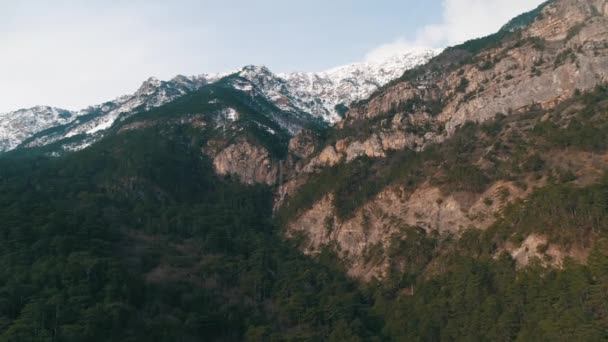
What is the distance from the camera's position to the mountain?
83.8 metres

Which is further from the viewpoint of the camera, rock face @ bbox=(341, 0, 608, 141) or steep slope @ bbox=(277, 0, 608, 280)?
rock face @ bbox=(341, 0, 608, 141)

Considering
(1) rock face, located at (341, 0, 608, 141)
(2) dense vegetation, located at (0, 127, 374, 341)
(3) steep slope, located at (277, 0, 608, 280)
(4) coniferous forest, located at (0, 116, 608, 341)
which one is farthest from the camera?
(1) rock face, located at (341, 0, 608, 141)

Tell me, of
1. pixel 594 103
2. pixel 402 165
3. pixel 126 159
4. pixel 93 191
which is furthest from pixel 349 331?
pixel 126 159

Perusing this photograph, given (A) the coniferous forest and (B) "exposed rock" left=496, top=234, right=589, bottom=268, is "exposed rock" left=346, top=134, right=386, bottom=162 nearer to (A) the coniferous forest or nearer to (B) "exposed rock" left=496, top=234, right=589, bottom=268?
(A) the coniferous forest

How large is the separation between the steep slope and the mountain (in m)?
0.57

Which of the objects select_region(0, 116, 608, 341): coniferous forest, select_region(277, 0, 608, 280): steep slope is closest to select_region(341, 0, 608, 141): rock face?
select_region(277, 0, 608, 280): steep slope

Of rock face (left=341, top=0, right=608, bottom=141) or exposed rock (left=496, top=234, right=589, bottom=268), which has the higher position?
rock face (left=341, top=0, right=608, bottom=141)

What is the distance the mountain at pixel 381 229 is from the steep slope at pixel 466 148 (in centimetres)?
57

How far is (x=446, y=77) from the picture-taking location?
189 m

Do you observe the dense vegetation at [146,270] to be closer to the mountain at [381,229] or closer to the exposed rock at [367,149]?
the mountain at [381,229]

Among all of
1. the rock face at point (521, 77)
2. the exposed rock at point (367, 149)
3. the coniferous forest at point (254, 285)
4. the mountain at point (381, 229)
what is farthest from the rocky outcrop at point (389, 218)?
the rock face at point (521, 77)

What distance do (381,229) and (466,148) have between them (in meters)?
32.2

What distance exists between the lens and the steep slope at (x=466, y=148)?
111 meters

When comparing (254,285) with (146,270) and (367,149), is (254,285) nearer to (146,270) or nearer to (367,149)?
(146,270)
